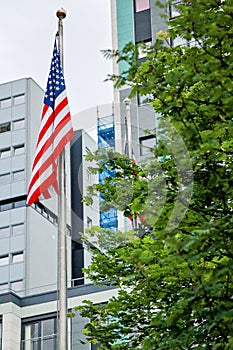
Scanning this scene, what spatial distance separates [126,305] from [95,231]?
290cm

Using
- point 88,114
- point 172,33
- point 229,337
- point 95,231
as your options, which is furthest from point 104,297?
point 229,337

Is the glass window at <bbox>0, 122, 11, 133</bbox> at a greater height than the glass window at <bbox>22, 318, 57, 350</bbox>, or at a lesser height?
greater

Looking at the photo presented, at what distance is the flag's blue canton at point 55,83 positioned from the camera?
1892 centimetres

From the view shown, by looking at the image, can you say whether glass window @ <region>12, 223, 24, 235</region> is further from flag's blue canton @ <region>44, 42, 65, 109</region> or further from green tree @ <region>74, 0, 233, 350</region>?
green tree @ <region>74, 0, 233, 350</region>

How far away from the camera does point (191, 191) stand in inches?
512

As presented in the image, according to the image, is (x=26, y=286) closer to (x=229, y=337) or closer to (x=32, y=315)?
(x=32, y=315)

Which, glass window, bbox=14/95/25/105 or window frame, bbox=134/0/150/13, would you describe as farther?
glass window, bbox=14/95/25/105

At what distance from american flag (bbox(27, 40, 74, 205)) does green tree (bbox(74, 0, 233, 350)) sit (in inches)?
130

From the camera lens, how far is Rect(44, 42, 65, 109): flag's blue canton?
18.9 m

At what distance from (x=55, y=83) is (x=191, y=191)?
6.89 metres

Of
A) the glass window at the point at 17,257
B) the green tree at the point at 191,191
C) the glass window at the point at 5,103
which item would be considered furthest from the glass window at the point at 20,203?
the green tree at the point at 191,191

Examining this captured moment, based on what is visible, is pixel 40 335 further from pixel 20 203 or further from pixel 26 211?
pixel 20 203

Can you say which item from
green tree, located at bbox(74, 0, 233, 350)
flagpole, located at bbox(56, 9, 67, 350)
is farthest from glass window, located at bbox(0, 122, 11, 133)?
green tree, located at bbox(74, 0, 233, 350)

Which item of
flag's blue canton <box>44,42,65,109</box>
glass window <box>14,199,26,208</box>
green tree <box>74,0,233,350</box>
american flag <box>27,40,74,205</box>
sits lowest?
green tree <box>74,0,233,350</box>
